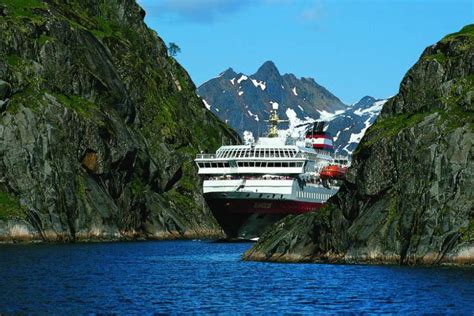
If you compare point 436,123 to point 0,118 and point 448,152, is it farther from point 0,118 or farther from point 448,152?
point 0,118

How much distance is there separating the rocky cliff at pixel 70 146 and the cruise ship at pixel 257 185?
44.2ft

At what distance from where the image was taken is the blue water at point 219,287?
6412cm

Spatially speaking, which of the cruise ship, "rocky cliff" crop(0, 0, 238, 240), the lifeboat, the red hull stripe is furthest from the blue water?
the lifeboat

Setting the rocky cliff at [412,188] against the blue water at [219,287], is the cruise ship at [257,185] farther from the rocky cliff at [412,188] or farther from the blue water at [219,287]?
the rocky cliff at [412,188]

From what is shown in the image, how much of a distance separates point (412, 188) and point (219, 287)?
2088 cm

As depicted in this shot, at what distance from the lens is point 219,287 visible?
7906 centimetres

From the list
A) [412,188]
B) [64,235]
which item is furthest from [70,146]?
[412,188]

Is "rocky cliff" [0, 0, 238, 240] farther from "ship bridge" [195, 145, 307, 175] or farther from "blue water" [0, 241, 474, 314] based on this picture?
"blue water" [0, 241, 474, 314]

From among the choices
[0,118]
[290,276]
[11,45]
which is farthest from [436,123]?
[11,45]

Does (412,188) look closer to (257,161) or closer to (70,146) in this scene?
(70,146)

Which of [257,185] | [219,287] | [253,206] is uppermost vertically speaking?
[257,185]

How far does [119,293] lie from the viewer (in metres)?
73.2

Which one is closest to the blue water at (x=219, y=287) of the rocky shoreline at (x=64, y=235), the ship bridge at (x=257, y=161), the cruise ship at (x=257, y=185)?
the rocky shoreline at (x=64, y=235)

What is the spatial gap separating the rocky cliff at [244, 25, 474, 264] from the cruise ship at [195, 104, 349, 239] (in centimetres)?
5943
